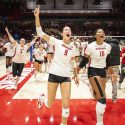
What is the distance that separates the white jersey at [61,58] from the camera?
19.4 feet

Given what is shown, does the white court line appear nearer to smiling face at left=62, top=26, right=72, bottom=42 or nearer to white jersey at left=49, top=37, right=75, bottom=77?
white jersey at left=49, top=37, right=75, bottom=77

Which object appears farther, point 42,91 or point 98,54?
point 42,91

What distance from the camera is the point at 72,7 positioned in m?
39.0

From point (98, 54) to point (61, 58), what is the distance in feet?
2.75

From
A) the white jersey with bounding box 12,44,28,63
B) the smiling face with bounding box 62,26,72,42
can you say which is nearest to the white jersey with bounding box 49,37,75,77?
the smiling face with bounding box 62,26,72,42

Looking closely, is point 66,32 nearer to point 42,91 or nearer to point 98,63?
point 98,63

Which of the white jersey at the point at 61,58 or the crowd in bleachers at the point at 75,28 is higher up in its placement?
the crowd in bleachers at the point at 75,28

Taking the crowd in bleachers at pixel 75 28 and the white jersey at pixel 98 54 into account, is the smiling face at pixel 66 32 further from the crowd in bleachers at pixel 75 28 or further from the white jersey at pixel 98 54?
the crowd in bleachers at pixel 75 28

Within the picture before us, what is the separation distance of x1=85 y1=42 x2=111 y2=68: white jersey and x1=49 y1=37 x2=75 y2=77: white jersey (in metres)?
0.51

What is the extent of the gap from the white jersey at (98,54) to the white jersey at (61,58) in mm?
510

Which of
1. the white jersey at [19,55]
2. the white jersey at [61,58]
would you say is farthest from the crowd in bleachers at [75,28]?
the white jersey at [61,58]

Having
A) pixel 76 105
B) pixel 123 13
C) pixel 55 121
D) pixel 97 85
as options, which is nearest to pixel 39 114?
pixel 55 121

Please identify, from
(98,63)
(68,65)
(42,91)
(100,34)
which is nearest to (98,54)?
(98,63)

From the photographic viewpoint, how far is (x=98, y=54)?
623 centimetres
